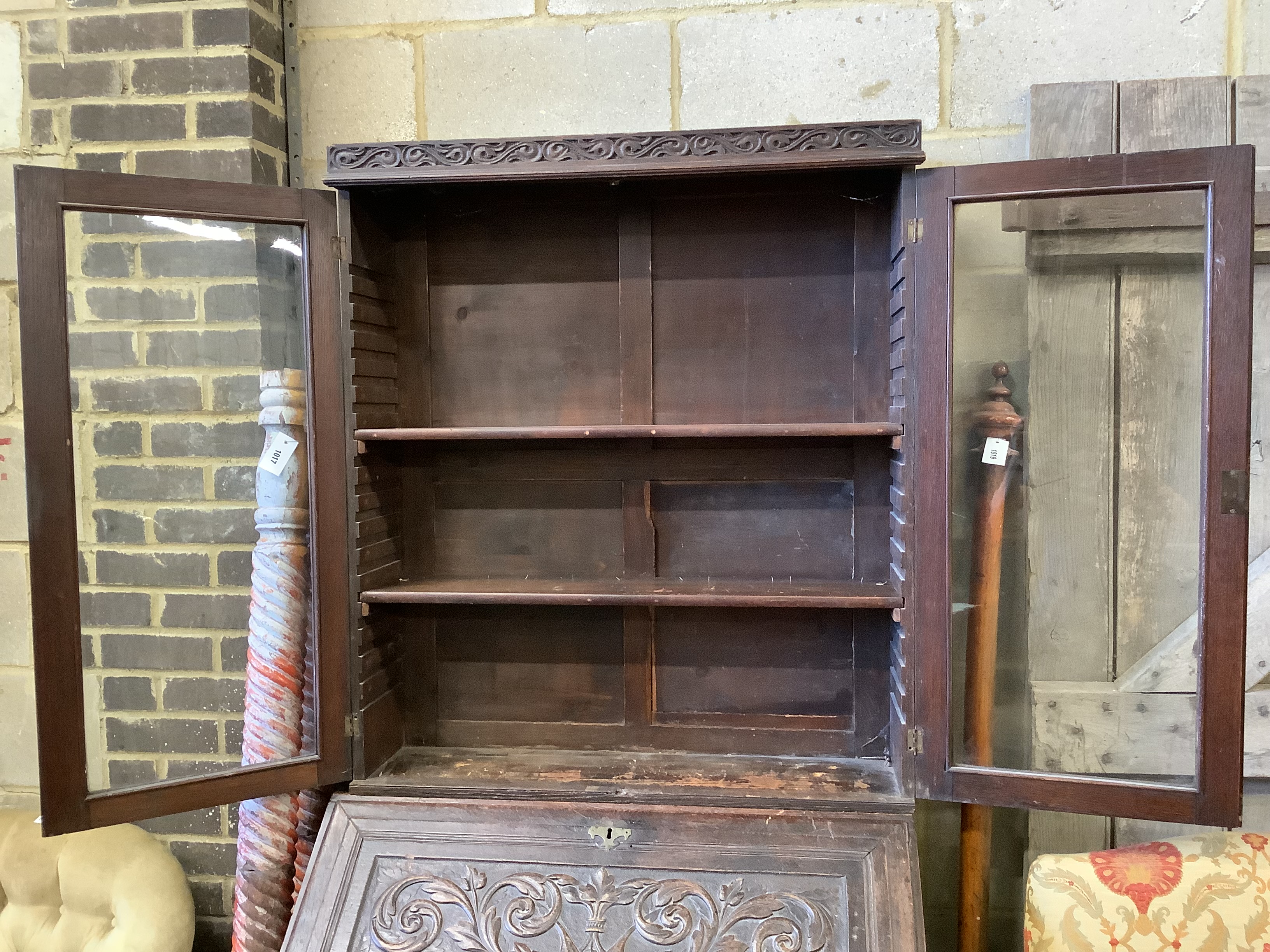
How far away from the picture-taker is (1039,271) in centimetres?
144

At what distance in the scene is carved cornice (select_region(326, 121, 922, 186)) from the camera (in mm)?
1355

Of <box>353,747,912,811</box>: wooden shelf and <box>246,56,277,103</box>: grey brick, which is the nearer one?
<box>353,747,912,811</box>: wooden shelf

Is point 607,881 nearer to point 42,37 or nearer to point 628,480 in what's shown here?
point 628,480

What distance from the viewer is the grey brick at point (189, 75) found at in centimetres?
168

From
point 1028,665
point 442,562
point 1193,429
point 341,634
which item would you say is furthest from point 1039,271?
point 341,634

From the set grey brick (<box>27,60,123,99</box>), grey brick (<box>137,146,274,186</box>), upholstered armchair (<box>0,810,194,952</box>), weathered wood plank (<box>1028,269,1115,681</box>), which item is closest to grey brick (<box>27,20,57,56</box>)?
grey brick (<box>27,60,123,99</box>)

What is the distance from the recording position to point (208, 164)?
169 centimetres

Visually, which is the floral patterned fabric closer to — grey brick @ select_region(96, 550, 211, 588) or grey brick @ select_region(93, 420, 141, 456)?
grey brick @ select_region(96, 550, 211, 588)

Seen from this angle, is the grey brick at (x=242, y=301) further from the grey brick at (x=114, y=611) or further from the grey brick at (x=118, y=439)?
the grey brick at (x=114, y=611)

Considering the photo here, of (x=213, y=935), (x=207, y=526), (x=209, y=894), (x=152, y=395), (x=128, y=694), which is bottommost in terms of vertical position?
(x=213, y=935)

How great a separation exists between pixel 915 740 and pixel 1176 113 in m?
1.27

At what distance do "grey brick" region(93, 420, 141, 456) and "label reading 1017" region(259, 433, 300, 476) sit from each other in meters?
0.22

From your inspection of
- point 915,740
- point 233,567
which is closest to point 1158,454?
point 915,740

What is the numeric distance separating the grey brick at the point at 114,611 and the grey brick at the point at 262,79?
40.6 inches
